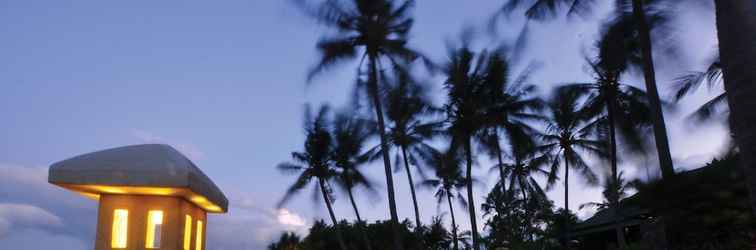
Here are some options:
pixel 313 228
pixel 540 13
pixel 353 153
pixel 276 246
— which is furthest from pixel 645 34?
pixel 276 246

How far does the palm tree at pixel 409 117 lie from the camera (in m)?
25.2

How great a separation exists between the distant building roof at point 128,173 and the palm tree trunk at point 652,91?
1022 cm

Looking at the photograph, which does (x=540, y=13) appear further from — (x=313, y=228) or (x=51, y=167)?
(x=313, y=228)

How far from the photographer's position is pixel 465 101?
82.1ft

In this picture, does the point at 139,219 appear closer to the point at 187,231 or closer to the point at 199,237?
the point at 187,231

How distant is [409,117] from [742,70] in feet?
75.4

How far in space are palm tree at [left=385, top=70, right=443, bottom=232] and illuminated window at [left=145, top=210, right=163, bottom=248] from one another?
12.4m

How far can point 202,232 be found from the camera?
1634cm

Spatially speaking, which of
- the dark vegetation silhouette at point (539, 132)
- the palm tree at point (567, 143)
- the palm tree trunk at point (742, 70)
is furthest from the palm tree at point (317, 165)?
the palm tree trunk at point (742, 70)

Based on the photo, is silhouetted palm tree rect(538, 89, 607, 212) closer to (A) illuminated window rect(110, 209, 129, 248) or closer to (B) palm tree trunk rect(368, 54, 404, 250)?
(B) palm tree trunk rect(368, 54, 404, 250)

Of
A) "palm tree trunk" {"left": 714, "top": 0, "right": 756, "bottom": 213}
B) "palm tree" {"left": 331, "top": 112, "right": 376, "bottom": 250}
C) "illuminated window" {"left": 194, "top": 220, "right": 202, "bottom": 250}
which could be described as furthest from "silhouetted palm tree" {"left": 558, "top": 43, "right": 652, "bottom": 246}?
"palm tree trunk" {"left": 714, "top": 0, "right": 756, "bottom": 213}

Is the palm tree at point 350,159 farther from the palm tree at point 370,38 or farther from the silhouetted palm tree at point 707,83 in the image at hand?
the silhouetted palm tree at point 707,83

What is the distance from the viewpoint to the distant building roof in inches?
487

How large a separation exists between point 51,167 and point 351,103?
1312 cm
